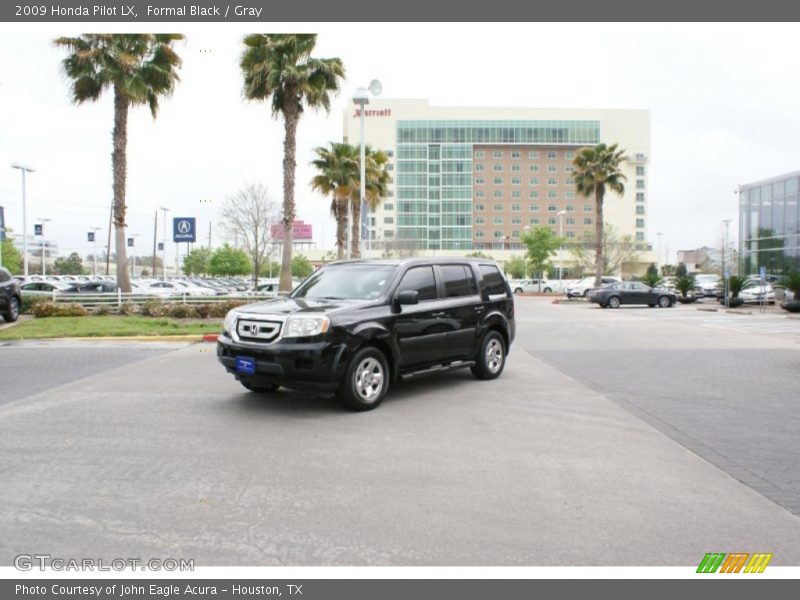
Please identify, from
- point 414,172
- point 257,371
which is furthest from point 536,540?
point 414,172

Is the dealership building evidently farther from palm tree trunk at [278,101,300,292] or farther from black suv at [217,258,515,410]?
black suv at [217,258,515,410]

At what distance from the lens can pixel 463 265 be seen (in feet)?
31.1

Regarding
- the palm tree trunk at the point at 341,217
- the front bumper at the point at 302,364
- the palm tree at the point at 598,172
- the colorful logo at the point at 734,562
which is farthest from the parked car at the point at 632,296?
the colorful logo at the point at 734,562

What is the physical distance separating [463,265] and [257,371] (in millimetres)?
3637

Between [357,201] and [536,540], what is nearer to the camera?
[536,540]

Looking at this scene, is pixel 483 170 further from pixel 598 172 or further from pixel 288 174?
pixel 288 174

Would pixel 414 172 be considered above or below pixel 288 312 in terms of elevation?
above

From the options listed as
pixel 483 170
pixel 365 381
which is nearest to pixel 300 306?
pixel 365 381

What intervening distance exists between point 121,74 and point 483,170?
9853 cm

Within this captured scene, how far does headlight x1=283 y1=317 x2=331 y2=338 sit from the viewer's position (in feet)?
23.2

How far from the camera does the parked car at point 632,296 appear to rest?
33.3m

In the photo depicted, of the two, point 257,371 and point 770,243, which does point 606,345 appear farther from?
point 770,243

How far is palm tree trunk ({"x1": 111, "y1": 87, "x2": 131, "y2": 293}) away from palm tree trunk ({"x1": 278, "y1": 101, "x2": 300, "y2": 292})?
18.7ft

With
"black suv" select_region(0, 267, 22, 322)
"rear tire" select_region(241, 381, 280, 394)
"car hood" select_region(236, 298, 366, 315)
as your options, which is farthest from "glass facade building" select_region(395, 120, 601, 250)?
"car hood" select_region(236, 298, 366, 315)
